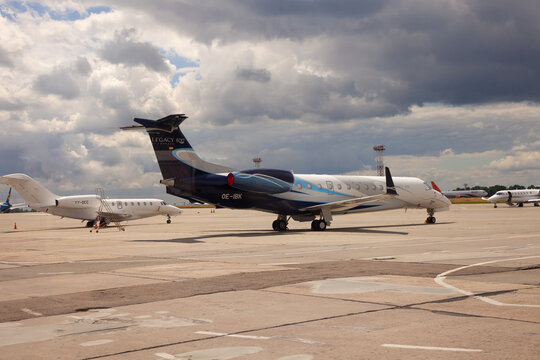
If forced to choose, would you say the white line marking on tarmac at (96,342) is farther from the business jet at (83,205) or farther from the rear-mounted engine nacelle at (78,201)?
the rear-mounted engine nacelle at (78,201)

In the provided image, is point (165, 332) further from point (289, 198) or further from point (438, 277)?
point (289, 198)

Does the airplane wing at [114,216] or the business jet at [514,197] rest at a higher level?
the business jet at [514,197]

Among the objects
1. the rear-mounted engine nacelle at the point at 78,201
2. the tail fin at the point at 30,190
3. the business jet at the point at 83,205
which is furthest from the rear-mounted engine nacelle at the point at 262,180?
the tail fin at the point at 30,190

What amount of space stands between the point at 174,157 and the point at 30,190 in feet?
84.3

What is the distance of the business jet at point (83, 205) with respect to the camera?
170ft

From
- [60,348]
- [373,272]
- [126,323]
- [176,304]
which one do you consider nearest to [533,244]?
[373,272]

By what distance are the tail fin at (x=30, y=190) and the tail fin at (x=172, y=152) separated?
965 inches

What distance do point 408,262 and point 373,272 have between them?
2695 millimetres

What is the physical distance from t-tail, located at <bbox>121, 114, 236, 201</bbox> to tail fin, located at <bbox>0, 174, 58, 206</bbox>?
2450 cm

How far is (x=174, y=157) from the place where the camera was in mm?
32875

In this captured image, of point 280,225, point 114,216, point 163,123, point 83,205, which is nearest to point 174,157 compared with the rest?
point 163,123

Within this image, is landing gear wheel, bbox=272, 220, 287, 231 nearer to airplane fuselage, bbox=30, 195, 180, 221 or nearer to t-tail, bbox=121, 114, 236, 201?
t-tail, bbox=121, 114, 236, 201

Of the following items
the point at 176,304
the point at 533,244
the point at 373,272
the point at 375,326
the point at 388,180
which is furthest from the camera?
the point at 388,180

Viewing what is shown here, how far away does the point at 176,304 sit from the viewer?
9.44m
